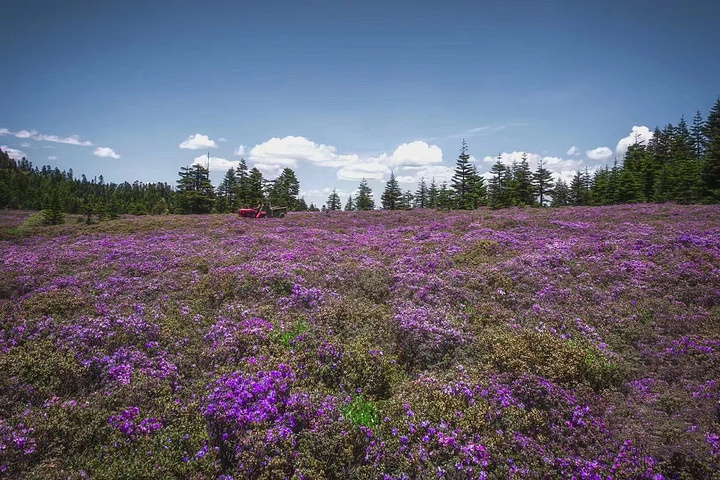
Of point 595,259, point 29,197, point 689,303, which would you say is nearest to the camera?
point 689,303

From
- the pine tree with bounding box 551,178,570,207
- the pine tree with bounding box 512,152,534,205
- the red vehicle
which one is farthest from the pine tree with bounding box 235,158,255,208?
the pine tree with bounding box 551,178,570,207

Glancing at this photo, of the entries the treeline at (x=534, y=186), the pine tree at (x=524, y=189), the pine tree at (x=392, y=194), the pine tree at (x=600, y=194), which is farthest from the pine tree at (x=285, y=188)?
the pine tree at (x=600, y=194)

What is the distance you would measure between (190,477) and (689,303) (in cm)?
1378

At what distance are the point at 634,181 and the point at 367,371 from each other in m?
73.5

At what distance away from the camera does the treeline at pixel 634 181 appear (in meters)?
45.8

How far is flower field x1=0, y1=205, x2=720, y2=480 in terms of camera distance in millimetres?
5070

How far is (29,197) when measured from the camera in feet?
369

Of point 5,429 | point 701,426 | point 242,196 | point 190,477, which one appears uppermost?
point 242,196

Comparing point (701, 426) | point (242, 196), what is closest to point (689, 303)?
point (701, 426)

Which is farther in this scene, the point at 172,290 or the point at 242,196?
the point at 242,196

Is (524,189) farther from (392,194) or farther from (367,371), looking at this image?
(367,371)

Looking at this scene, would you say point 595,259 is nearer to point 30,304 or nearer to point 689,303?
point 689,303

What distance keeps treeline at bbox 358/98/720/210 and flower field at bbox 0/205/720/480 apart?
149 feet

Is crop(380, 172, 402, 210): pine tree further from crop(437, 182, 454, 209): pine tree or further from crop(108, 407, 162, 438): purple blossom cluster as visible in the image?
crop(108, 407, 162, 438): purple blossom cluster
